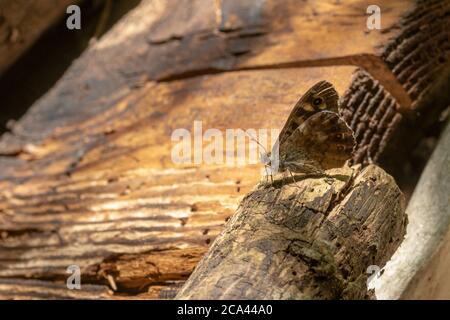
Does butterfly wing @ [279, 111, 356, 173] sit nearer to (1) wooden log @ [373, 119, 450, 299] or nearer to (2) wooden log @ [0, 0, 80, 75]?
(1) wooden log @ [373, 119, 450, 299]

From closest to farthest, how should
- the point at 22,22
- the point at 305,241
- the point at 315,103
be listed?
the point at 305,241 → the point at 315,103 → the point at 22,22

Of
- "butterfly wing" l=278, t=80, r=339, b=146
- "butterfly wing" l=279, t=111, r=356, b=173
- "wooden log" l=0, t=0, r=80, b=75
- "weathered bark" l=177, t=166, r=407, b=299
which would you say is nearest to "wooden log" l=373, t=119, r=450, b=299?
"weathered bark" l=177, t=166, r=407, b=299

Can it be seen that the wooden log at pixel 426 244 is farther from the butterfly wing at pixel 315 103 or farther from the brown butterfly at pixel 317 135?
the butterfly wing at pixel 315 103

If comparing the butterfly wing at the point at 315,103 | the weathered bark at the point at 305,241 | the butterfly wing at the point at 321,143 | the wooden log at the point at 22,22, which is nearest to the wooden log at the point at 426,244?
the weathered bark at the point at 305,241

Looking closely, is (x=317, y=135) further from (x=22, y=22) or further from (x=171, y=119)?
(x=22, y=22)

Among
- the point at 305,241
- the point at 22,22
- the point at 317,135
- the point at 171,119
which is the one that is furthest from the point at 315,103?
the point at 22,22

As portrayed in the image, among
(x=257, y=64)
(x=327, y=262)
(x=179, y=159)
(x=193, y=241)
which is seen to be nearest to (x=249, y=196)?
(x=327, y=262)

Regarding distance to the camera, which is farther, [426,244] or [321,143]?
[426,244]
